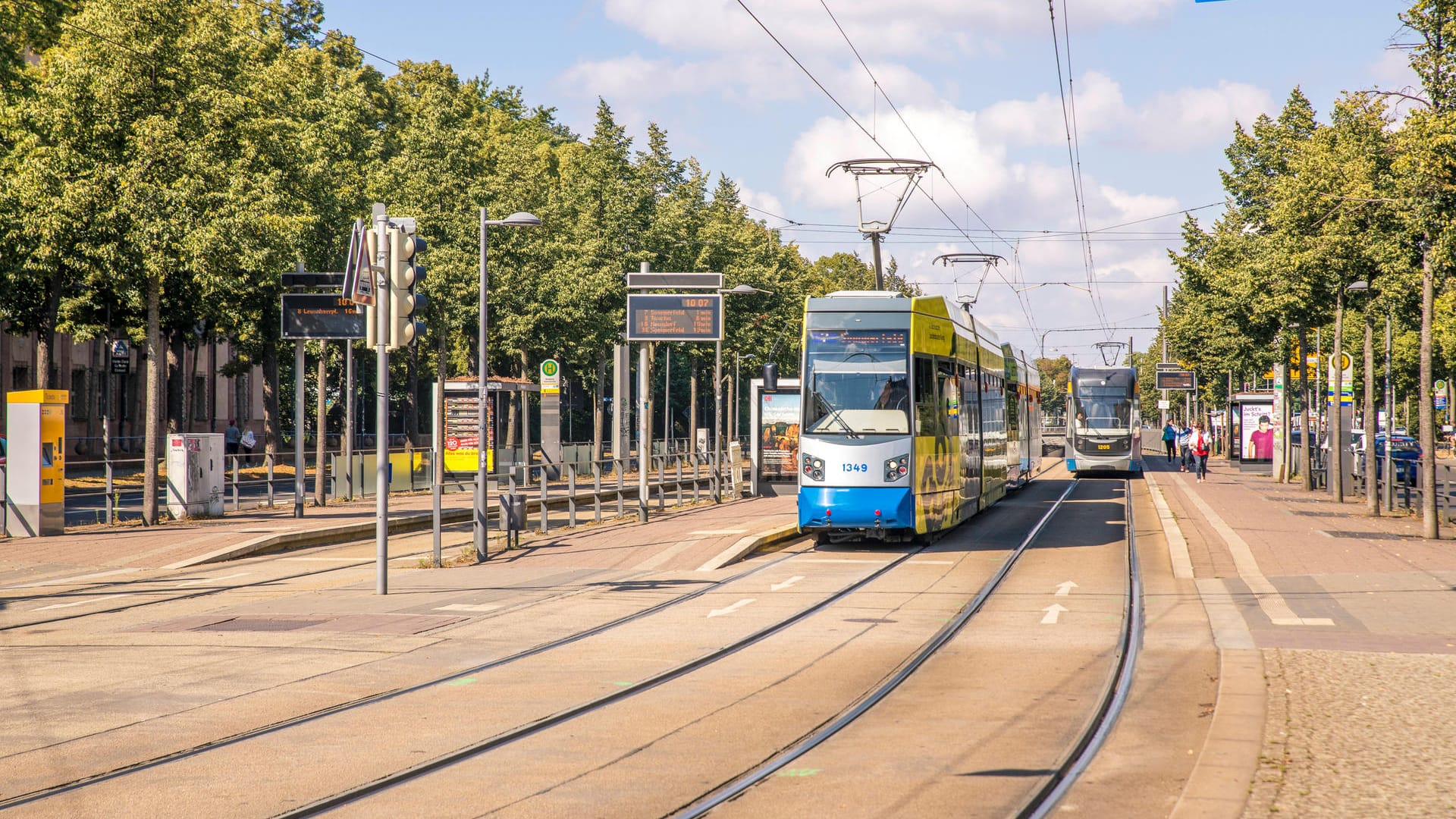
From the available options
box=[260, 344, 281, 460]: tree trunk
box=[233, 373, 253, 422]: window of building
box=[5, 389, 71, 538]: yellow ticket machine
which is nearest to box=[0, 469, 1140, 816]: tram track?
box=[5, 389, 71, 538]: yellow ticket machine

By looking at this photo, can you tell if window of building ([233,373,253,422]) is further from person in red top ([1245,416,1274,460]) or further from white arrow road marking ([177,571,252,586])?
white arrow road marking ([177,571,252,586])

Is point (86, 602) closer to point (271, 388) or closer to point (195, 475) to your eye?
point (195, 475)

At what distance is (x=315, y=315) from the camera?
97.0 ft

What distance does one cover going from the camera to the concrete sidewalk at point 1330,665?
21.8 feet

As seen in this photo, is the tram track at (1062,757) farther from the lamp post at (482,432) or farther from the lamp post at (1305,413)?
the lamp post at (1305,413)

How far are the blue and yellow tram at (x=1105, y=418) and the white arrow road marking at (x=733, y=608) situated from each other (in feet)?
107

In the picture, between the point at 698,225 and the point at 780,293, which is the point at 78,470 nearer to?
the point at 698,225

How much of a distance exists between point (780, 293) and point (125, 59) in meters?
42.0

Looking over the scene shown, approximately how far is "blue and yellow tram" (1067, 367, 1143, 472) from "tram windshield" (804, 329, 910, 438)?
90.1ft

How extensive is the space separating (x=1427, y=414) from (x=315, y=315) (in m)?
21.3

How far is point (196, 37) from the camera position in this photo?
24594mm

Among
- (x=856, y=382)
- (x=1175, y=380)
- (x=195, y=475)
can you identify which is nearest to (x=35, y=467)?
(x=195, y=475)

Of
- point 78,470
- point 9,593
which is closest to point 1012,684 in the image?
point 9,593

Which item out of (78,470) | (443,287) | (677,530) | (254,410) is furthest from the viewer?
(254,410)
